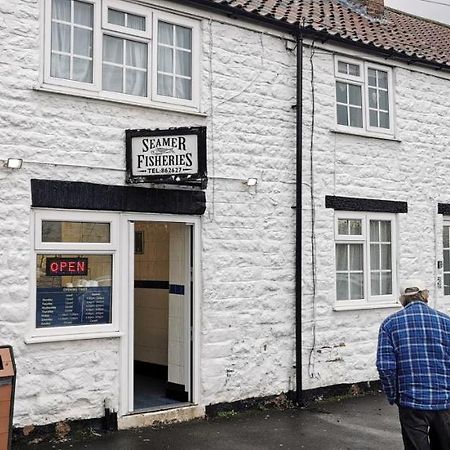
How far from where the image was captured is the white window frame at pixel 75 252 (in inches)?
307

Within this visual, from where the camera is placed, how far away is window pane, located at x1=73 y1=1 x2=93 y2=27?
835cm

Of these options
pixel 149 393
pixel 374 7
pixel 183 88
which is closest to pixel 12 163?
pixel 183 88

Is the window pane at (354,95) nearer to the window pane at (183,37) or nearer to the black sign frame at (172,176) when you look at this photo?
the window pane at (183,37)

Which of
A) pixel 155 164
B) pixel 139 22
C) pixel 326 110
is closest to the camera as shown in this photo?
pixel 155 164

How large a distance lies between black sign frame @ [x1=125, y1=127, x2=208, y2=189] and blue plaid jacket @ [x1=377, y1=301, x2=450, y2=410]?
3.05m

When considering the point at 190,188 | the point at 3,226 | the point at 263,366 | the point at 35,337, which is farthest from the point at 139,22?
the point at 263,366

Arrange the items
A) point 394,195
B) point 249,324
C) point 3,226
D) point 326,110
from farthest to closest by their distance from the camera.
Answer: point 394,195, point 326,110, point 249,324, point 3,226

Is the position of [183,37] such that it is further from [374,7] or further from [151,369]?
[374,7]

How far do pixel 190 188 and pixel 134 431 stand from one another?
306cm

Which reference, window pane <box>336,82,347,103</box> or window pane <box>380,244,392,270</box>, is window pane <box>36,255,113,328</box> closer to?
window pane <box>336,82,347,103</box>

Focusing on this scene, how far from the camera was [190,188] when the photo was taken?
29.7 feet

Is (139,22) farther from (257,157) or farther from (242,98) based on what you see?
(257,157)

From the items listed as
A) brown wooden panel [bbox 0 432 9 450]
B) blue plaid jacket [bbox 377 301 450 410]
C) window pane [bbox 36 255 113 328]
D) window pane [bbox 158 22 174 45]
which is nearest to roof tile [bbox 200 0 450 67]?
window pane [bbox 158 22 174 45]

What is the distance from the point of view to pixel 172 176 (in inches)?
315
